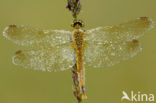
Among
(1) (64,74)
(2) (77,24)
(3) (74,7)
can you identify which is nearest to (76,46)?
(2) (77,24)

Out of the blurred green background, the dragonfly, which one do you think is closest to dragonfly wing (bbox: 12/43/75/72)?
the dragonfly

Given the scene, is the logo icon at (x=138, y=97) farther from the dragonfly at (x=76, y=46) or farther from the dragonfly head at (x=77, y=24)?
the dragonfly head at (x=77, y=24)

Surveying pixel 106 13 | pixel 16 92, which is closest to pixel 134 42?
pixel 16 92

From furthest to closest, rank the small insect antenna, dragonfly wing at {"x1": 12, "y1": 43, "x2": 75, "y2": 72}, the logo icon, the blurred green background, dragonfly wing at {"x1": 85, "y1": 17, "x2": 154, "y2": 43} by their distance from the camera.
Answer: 1. the blurred green background
2. the logo icon
3. dragonfly wing at {"x1": 85, "y1": 17, "x2": 154, "y2": 43}
4. dragonfly wing at {"x1": 12, "y1": 43, "x2": 75, "y2": 72}
5. the small insect antenna

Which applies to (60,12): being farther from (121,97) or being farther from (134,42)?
(134,42)

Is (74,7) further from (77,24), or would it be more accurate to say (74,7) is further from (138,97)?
(138,97)

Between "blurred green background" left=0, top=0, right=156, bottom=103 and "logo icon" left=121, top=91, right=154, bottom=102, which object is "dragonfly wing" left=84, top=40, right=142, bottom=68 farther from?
"blurred green background" left=0, top=0, right=156, bottom=103

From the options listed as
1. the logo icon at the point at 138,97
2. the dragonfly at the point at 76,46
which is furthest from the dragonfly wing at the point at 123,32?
the logo icon at the point at 138,97
